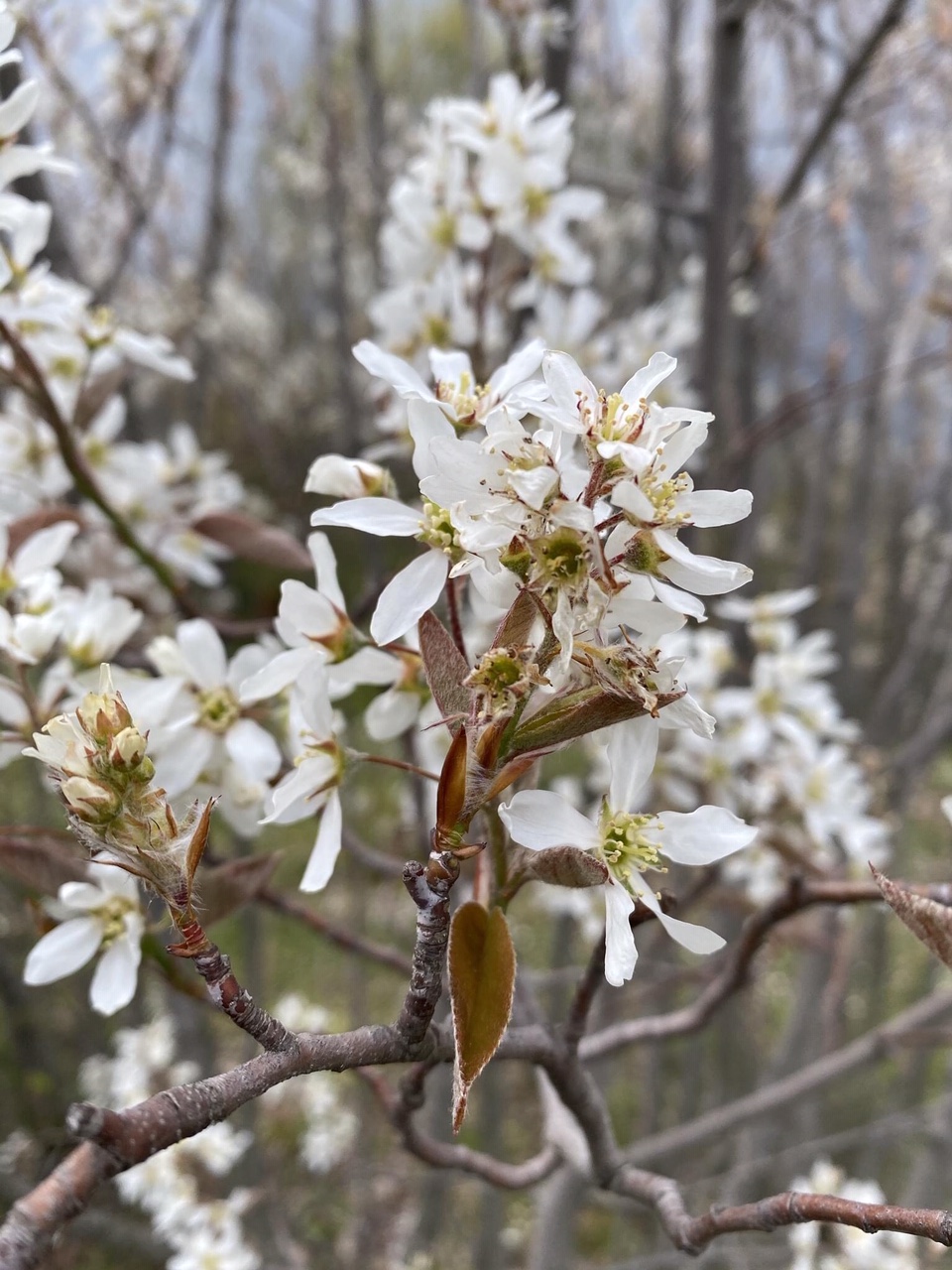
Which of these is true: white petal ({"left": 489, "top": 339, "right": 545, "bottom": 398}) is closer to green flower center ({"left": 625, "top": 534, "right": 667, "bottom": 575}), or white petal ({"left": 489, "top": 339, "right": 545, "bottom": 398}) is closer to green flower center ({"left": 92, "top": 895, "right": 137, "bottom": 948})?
green flower center ({"left": 625, "top": 534, "right": 667, "bottom": 575})

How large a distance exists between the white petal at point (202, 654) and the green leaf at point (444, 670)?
332 millimetres

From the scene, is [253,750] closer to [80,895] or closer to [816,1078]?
[80,895]

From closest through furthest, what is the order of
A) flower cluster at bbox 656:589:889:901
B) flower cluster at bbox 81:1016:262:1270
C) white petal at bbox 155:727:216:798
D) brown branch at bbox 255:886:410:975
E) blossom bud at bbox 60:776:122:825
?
blossom bud at bbox 60:776:122:825 → white petal at bbox 155:727:216:798 → brown branch at bbox 255:886:410:975 → flower cluster at bbox 656:589:889:901 → flower cluster at bbox 81:1016:262:1270

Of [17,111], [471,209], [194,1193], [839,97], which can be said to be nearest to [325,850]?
[17,111]

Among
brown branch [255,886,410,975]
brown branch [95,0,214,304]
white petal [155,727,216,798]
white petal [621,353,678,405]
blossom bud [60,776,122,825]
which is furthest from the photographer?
brown branch [95,0,214,304]

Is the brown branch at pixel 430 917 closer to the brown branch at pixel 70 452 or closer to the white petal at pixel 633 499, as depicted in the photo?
the white petal at pixel 633 499

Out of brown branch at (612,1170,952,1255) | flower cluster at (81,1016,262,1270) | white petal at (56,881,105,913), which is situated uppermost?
white petal at (56,881,105,913)

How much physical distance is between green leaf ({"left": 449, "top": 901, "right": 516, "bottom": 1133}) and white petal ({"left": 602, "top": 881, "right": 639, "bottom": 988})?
2.0 inches

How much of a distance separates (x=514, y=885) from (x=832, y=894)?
1.12 feet

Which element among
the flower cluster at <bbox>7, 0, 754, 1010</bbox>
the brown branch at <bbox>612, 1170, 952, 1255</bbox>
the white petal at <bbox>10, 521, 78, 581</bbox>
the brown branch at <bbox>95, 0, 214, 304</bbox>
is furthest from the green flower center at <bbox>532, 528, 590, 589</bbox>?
the brown branch at <bbox>95, 0, 214, 304</bbox>

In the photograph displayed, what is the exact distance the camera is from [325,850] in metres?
0.62

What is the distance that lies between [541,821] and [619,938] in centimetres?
7

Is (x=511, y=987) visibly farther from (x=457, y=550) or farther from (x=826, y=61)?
(x=826, y=61)

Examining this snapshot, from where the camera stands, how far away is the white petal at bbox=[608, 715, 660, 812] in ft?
1.78
